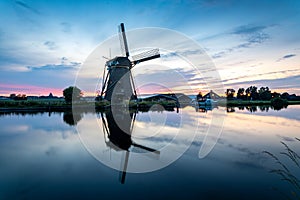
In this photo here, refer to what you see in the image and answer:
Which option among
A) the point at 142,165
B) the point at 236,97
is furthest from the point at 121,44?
the point at 236,97

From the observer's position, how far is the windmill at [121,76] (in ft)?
86.1

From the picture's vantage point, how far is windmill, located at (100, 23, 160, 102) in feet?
86.1

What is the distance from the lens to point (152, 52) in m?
25.8

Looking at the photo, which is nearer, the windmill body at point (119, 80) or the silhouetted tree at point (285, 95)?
the windmill body at point (119, 80)

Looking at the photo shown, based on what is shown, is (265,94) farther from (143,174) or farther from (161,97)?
(143,174)

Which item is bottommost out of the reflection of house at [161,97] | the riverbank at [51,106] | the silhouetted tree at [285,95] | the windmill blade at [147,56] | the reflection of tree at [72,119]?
the reflection of tree at [72,119]

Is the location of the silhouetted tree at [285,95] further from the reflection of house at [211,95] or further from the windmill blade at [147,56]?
the windmill blade at [147,56]

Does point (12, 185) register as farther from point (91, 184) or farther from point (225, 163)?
point (225, 163)

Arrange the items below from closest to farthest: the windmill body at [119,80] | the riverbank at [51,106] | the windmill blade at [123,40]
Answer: the riverbank at [51,106] → the windmill body at [119,80] → the windmill blade at [123,40]

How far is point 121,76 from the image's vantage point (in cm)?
2644

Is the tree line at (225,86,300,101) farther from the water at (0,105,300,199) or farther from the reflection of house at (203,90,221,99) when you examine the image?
the water at (0,105,300,199)

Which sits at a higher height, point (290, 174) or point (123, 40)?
point (123, 40)

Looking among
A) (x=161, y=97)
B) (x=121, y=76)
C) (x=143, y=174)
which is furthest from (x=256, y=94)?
(x=143, y=174)

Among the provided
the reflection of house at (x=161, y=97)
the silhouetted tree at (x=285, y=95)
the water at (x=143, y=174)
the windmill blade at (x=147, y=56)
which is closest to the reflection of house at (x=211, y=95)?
the reflection of house at (x=161, y=97)
